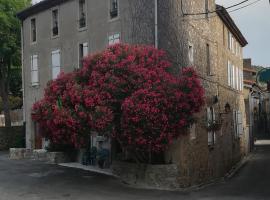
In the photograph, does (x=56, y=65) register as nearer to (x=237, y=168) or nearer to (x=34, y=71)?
(x=34, y=71)

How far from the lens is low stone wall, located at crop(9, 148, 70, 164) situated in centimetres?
2581

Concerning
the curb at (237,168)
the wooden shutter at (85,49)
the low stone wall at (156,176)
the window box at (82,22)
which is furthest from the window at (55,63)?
the curb at (237,168)

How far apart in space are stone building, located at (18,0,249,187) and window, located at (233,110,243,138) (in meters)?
0.07

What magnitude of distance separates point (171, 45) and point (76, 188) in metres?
6.89

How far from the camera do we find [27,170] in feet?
75.2

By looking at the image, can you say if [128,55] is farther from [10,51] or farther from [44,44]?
[10,51]

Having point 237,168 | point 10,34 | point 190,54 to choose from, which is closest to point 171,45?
point 190,54

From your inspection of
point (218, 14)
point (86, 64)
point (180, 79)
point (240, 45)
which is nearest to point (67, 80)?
point (86, 64)

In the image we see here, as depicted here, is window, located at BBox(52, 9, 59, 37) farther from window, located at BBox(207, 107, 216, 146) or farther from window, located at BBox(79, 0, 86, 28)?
window, located at BBox(207, 107, 216, 146)

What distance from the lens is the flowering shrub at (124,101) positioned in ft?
57.5

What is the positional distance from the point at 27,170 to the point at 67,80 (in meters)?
5.91

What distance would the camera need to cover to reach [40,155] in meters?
27.5

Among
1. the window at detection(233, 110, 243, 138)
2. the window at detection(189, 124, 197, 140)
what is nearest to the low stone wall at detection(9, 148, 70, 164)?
the window at detection(189, 124, 197, 140)

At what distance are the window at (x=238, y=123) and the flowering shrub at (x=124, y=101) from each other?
15884mm
